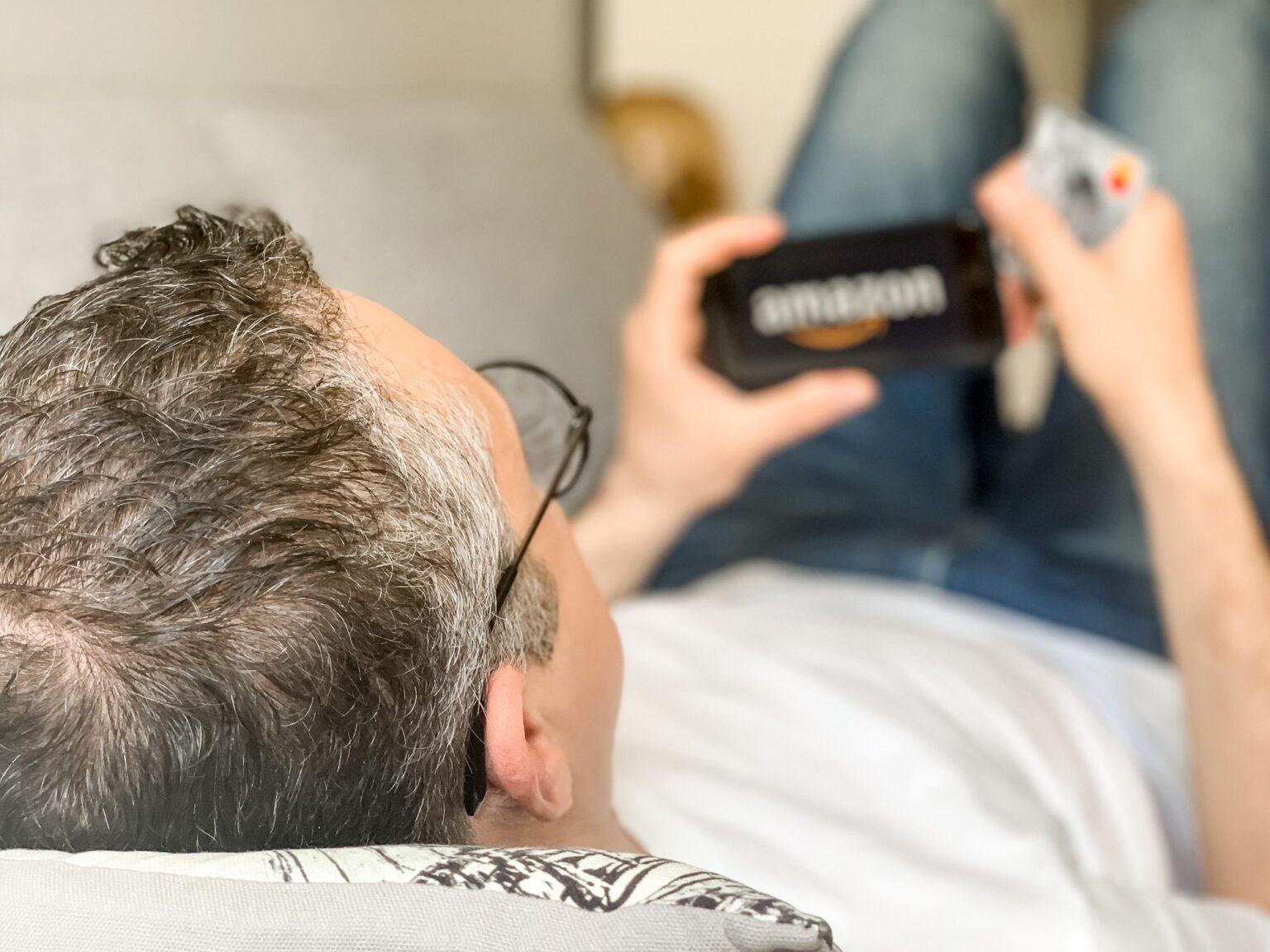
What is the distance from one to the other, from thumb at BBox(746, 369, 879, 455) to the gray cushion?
9 cm

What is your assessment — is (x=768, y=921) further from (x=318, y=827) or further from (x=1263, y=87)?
(x=1263, y=87)

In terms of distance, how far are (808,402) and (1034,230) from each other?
20cm

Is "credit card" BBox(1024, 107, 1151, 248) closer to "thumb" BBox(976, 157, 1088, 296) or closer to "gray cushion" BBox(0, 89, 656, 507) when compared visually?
"thumb" BBox(976, 157, 1088, 296)

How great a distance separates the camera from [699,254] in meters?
0.65

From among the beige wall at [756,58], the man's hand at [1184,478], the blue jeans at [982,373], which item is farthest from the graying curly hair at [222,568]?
the beige wall at [756,58]

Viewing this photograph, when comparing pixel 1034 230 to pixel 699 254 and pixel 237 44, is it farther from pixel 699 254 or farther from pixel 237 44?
pixel 237 44

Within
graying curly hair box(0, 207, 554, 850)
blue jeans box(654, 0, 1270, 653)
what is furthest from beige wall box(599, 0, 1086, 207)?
graying curly hair box(0, 207, 554, 850)

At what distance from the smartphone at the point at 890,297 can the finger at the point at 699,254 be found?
3 cm

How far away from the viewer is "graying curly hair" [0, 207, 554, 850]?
28cm

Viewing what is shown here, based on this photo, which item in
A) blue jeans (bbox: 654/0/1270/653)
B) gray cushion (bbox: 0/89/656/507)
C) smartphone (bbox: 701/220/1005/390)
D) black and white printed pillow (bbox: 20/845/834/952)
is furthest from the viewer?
blue jeans (bbox: 654/0/1270/653)

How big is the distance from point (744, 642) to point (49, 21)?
1.62 feet

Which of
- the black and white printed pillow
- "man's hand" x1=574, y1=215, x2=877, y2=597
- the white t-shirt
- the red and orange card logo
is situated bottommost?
the white t-shirt

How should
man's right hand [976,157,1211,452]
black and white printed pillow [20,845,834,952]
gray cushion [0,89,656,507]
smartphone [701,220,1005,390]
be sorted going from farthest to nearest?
1. man's right hand [976,157,1211,452]
2. smartphone [701,220,1005,390]
3. gray cushion [0,89,656,507]
4. black and white printed pillow [20,845,834,952]

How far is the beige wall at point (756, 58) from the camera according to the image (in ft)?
5.07
